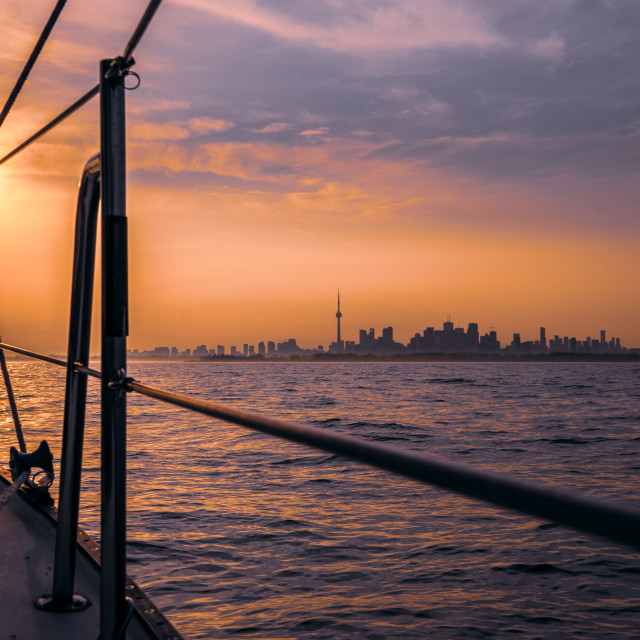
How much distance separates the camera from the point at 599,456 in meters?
22.0

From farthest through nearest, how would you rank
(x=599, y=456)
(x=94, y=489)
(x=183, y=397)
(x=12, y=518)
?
(x=599, y=456)
(x=94, y=489)
(x=12, y=518)
(x=183, y=397)

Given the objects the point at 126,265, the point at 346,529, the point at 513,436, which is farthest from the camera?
the point at 513,436

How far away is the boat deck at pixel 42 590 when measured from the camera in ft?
6.16

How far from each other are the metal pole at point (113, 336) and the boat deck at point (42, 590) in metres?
0.32

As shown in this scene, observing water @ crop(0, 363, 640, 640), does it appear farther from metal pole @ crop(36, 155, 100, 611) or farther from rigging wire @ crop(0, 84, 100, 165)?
rigging wire @ crop(0, 84, 100, 165)

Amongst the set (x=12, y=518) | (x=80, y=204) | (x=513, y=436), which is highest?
Result: (x=80, y=204)

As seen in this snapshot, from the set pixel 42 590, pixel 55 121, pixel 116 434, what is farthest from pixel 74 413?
pixel 55 121

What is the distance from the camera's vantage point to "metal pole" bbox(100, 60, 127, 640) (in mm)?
1571

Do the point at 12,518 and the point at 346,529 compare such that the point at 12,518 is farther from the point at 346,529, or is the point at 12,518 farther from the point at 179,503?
the point at 179,503

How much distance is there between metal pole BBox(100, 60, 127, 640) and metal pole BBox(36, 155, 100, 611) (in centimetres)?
47

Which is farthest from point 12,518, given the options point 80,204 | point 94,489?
point 94,489

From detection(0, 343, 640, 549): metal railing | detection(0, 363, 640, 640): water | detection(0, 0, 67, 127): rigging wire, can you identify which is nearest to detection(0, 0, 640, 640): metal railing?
detection(0, 343, 640, 549): metal railing

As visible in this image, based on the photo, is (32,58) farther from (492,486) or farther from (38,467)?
(492,486)

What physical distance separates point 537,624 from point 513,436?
21.2 metres
